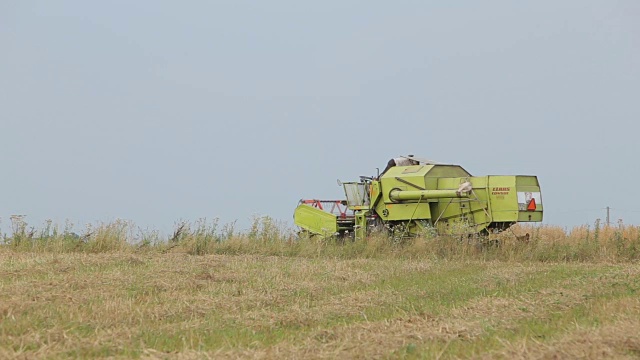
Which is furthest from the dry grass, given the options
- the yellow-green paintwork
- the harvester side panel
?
the harvester side panel

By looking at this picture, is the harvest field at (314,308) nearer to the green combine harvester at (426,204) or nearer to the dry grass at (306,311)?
the dry grass at (306,311)

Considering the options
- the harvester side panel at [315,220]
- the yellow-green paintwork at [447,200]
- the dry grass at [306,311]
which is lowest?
the dry grass at [306,311]

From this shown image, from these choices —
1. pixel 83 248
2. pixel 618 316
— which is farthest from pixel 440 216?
pixel 618 316

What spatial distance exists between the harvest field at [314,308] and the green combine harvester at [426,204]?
54.0 inches

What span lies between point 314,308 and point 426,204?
9.41 metres

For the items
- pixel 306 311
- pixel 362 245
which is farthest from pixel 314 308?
pixel 362 245

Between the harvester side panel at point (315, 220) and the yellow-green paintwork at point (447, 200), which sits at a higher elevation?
the yellow-green paintwork at point (447, 200)

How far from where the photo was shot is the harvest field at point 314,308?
5871 millimetres

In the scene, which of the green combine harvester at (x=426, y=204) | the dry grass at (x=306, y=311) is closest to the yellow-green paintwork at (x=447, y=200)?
the green combine harvester at (x=426, y=204)

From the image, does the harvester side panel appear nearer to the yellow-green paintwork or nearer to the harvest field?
the yellow-green paintwork

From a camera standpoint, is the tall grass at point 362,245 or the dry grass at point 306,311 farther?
the tall grass at point 362,245

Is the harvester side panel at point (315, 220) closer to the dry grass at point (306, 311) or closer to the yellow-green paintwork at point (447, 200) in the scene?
the yellow-green paintwork at point (447, 200)

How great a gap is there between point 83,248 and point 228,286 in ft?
25.8

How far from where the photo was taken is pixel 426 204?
17.1m
